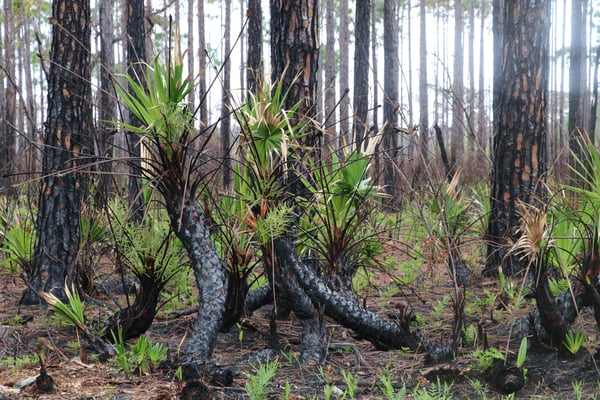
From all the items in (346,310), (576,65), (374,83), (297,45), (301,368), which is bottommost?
(301,368)

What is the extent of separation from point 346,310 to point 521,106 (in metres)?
2.79

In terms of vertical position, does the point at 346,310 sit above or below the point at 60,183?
below

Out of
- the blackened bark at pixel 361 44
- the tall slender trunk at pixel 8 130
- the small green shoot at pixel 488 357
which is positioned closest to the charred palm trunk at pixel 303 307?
the small green shoot at pixel 488 357

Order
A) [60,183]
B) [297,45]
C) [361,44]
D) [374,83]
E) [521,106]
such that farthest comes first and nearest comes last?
[361,44] < [521,106] < [374,83] < [60,183] < [297,45]

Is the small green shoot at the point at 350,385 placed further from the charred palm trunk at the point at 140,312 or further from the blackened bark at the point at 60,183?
the blackened bark at the point at 60,183

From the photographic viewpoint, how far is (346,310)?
3.23 metres

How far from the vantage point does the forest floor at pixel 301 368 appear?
103 inches

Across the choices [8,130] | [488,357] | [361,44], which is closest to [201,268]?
[488,357]

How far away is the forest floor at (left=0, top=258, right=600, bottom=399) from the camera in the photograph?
2619mm

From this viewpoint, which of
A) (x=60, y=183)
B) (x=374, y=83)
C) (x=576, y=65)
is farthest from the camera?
(x=576, y=65)

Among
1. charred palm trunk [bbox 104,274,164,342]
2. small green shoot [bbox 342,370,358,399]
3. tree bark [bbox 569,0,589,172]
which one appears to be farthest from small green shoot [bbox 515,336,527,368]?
tree bark [bbox 569,0,589,172]

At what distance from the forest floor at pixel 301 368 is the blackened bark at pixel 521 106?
1365mm

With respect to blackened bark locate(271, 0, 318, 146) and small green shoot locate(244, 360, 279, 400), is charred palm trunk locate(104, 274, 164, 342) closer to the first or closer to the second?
small green shoot locate(244, 360, 279, 400)

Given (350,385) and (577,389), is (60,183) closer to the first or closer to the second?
(350,385)
